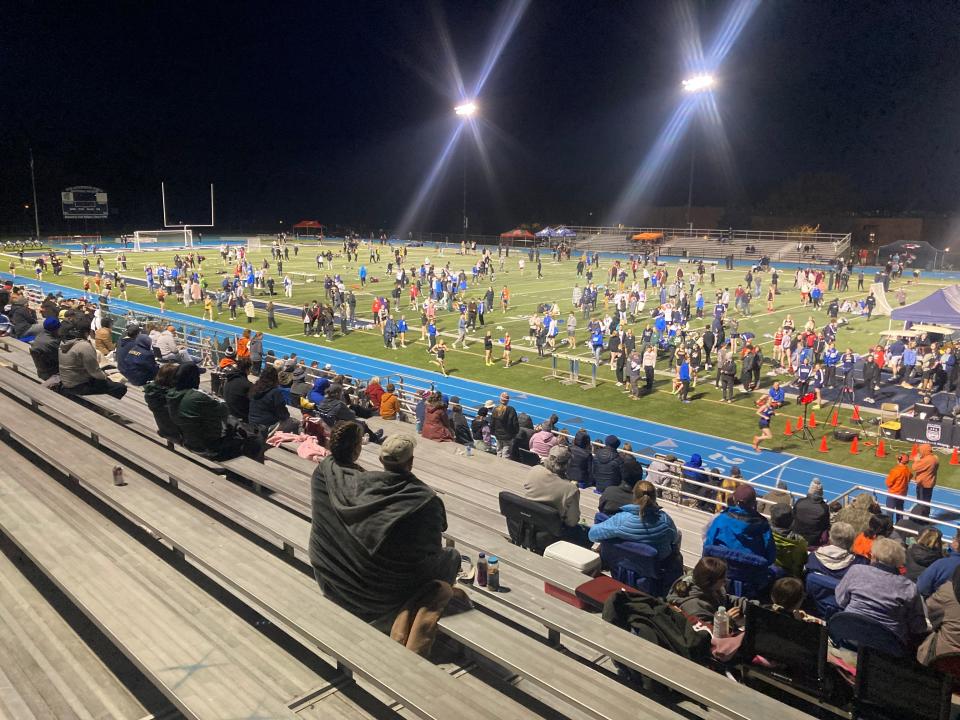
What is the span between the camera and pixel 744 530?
5.69m

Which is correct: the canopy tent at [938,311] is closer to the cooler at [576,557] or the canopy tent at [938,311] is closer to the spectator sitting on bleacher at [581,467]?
the spectator sitting on bleacher at [581,467]

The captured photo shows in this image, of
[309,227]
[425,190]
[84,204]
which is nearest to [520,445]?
[84,204]

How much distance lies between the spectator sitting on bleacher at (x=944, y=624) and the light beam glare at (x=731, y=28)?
244 ft

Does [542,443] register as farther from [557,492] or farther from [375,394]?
[557,492]

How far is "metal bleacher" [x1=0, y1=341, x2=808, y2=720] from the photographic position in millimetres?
3309

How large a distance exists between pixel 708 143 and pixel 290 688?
97.8 metres

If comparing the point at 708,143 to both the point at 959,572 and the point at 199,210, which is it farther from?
the point at 959,572

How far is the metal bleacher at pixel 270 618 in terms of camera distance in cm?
331

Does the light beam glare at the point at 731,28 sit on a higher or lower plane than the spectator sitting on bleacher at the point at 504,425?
higher

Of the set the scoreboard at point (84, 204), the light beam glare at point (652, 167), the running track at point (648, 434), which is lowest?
the running track at point (648, 434)

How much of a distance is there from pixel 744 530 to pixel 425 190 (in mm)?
101543

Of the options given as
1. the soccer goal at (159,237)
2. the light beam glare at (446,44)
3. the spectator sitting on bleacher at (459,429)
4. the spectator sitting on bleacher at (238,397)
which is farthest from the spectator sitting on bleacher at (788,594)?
the light beam glare at (446,44)

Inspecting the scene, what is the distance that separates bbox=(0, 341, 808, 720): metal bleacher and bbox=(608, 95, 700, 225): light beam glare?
89545 mm

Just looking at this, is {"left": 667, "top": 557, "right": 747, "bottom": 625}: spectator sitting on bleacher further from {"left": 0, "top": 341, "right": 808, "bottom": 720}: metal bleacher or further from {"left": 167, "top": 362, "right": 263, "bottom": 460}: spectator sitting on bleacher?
{"left": 167, "top": 362, "right": 263, "bottom": 460}: spectator sitting on bleacher
